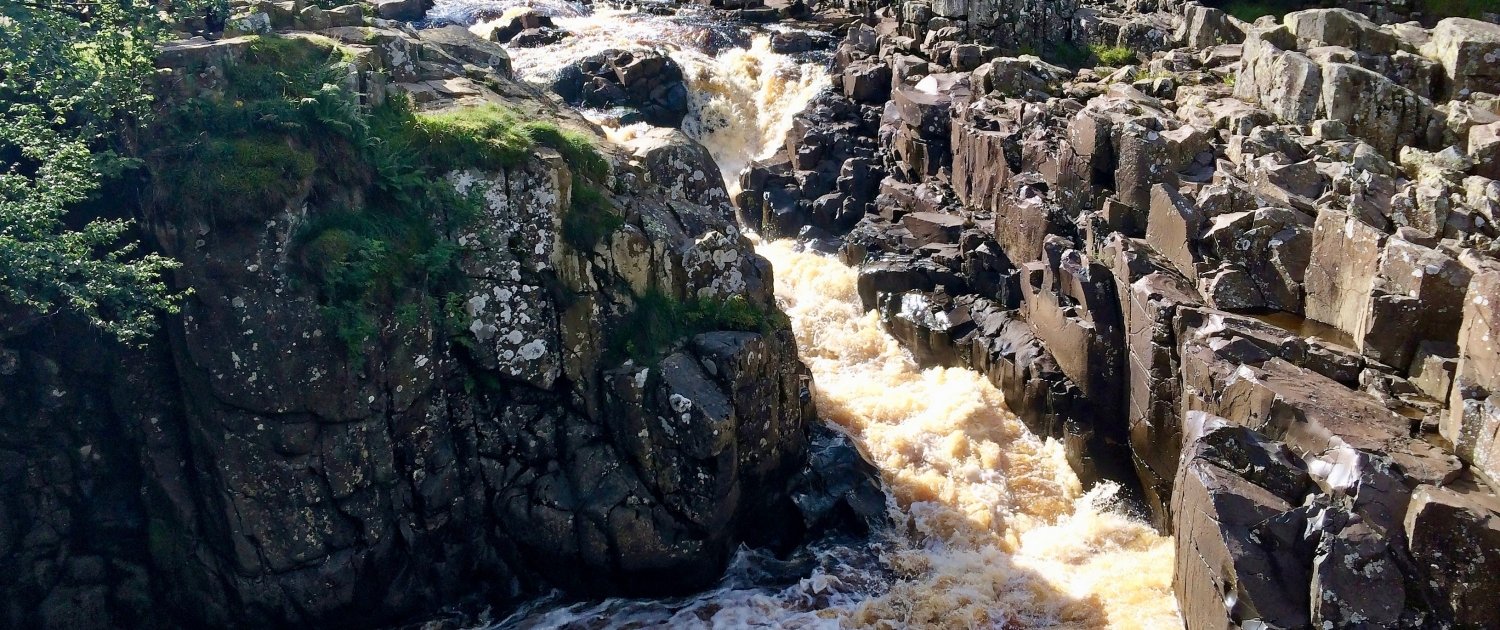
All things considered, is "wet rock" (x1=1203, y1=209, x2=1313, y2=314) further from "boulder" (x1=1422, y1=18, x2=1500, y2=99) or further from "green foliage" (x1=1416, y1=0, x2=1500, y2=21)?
"green foliage" (x1=1416, y1=0, x2=1500, y2=21)

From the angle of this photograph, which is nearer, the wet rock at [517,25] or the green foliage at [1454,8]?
the green foliage at [1454,8]

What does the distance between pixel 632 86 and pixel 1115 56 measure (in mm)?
17620

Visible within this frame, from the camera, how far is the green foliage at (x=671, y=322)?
18.5 meters

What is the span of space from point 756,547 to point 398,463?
671 cm

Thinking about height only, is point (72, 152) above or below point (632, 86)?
above

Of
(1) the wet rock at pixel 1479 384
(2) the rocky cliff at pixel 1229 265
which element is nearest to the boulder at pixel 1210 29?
(2) the rocky cliff at pixel 1229 265

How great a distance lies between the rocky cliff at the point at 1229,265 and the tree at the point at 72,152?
16.2m

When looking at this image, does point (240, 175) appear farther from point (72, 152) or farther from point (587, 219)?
point (587, 219)

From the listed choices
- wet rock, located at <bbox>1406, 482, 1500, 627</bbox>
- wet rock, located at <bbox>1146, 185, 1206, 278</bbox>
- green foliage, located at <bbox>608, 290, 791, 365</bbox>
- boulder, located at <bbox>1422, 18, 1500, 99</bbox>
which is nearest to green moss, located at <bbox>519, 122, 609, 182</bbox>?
green foliage, located at <bbox>608, 290, 791, 365</bbox>

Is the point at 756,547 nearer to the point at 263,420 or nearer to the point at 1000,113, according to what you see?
the point at 263,420

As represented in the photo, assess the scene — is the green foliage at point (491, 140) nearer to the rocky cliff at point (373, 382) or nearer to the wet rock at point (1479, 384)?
the rocky cliff at point (373, 382)

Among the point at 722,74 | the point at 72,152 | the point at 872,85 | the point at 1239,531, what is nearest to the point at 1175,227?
the point at 1239,531

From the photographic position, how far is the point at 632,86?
130 ft

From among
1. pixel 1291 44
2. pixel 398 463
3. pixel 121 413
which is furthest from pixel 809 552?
pixel 1291 44
